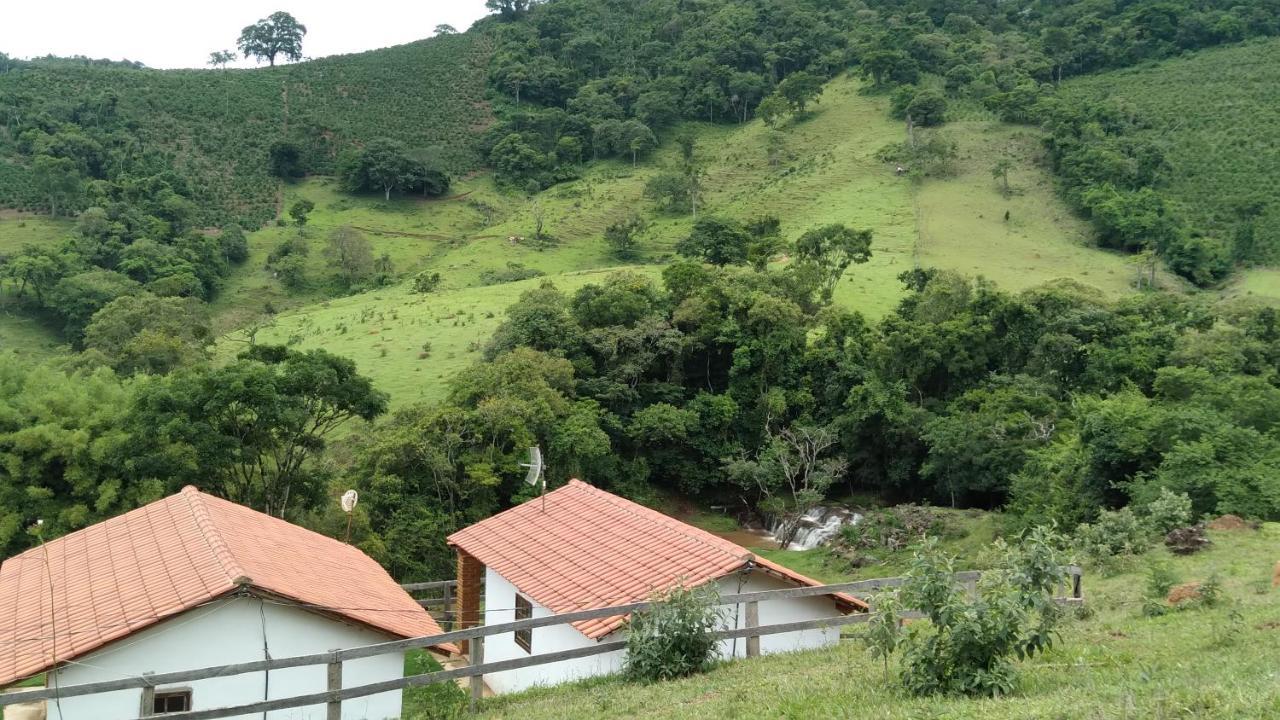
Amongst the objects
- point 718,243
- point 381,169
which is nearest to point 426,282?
point 718,243

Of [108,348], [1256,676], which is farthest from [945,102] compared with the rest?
[1256,676]

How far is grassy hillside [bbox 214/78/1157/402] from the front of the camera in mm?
44125

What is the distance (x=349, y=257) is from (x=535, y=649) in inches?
1984

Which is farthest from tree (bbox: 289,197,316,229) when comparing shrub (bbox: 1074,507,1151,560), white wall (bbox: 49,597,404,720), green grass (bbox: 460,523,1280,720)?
green grass (bbox: 460,523,1280,720)

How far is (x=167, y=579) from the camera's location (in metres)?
11.6

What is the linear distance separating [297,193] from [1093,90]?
71.7 m

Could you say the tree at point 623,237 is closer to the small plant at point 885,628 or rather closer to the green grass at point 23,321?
the green grass at point 23,321

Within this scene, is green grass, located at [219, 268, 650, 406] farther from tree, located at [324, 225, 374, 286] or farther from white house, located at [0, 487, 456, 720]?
white house, located at [0, 487, 456, 720]

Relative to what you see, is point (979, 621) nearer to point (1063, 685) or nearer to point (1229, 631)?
point (1063, 685)

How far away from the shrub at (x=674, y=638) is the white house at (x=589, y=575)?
4.20 ft

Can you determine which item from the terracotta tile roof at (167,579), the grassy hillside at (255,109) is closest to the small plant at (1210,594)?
the terracotta tile roof at (167,579)

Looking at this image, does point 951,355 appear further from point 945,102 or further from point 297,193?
point 297,193

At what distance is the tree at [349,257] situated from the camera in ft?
195

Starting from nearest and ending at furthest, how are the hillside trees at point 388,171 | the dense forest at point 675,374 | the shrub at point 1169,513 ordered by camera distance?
the shrub at point 1169,513
the dense forest at point 675,374
the hillside trees at point 388,171
